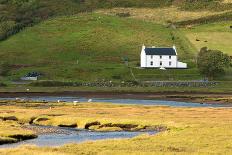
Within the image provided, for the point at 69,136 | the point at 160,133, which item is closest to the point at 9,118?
the point at 69,136

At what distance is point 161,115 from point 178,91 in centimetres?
7551

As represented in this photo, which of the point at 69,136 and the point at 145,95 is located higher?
the point at 145,95

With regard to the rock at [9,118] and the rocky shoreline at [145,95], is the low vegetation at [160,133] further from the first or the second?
the rocky shoreline at [145,95]

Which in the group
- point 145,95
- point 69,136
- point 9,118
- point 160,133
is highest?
point 145,95

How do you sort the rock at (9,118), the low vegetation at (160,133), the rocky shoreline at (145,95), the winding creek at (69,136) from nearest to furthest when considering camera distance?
the low vegetation at (160,133) → the winding creek at (69,136) → the rock at (9,118) → the rocky shoreline at (145,95)

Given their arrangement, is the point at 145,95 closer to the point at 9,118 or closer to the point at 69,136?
the point at 9,118

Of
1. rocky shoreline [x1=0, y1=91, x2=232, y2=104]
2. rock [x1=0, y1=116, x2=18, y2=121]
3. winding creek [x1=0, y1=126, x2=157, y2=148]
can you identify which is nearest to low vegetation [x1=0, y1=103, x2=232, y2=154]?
rock [x1=0, y1=116, x2=18, y2=121]

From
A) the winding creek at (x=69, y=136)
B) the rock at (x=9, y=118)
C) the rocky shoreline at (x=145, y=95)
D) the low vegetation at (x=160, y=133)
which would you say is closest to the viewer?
the low vegetation at (x=160, y=133)

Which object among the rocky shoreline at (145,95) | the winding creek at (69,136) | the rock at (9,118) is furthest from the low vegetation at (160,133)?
the rocky shoreline at (145,95)

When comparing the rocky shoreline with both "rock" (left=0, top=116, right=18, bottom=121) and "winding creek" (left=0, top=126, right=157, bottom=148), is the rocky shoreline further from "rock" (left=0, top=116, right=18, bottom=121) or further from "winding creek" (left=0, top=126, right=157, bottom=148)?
"winding creek" (left=0, top=126, right=157, bottom=148)

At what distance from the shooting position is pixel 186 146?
5825cm

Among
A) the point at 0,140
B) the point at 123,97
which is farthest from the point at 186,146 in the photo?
the point at 123,97

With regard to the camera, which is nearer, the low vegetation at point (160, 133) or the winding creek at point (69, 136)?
the low vegetation at point (160, 133)

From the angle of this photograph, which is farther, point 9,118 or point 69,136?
point 9,118
